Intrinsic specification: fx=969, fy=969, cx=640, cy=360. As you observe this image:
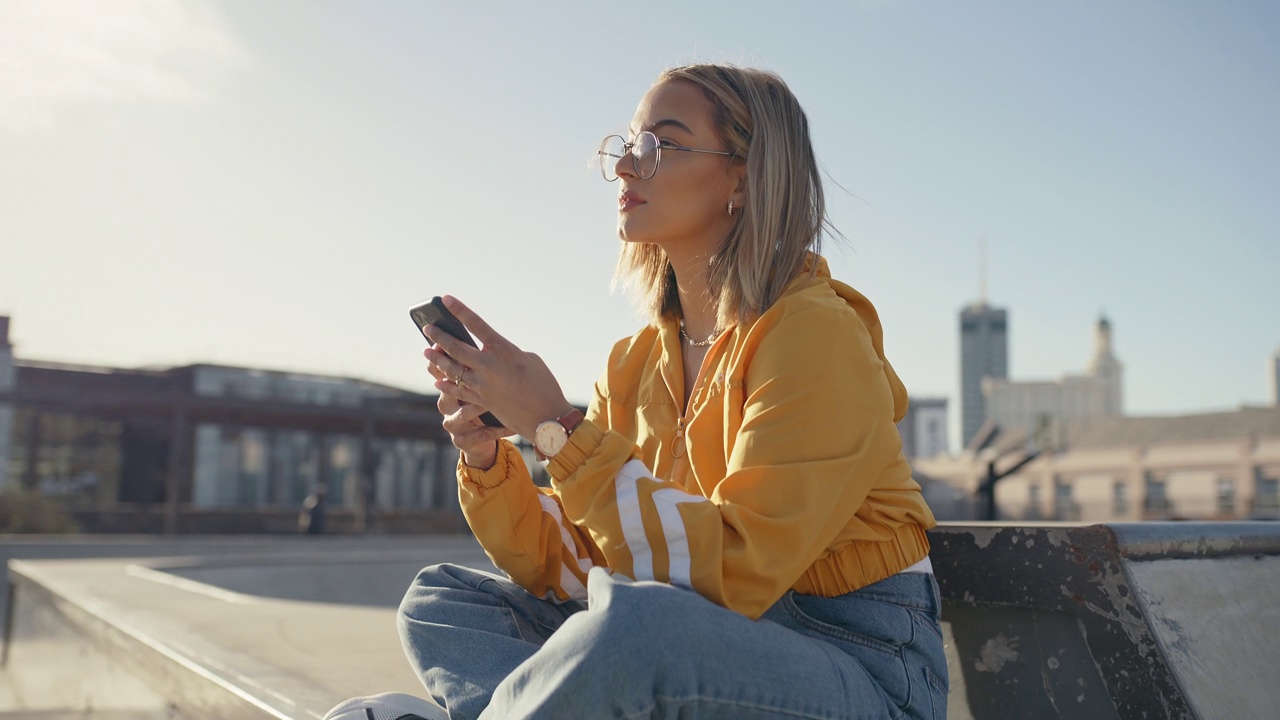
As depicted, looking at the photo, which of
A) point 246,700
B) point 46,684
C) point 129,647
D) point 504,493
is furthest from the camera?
point 46,684

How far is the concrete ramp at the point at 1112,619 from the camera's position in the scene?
1.75 m

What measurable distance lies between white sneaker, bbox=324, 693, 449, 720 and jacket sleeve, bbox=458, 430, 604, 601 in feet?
1.05

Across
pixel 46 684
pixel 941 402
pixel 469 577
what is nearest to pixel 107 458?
pixel 46 684

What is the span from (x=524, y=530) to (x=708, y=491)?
45 cm

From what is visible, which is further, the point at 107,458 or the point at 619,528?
the point at 107,458

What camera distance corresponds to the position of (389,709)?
65.6 inches

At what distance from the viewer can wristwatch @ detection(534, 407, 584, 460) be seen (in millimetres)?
1525

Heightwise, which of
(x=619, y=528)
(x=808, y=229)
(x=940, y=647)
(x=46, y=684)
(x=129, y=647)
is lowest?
(x=46, y=684)

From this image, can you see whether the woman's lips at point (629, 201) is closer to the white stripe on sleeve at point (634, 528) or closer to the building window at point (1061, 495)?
the white stripe on sleeve at point (634, 528)

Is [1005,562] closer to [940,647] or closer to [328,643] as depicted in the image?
[940,647]

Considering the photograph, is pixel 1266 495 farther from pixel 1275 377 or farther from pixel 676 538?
pixel 1275 377

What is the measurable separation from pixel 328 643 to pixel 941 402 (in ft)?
413

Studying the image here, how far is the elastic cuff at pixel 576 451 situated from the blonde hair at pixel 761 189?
40 cm

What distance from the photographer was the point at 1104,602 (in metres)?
1.81
